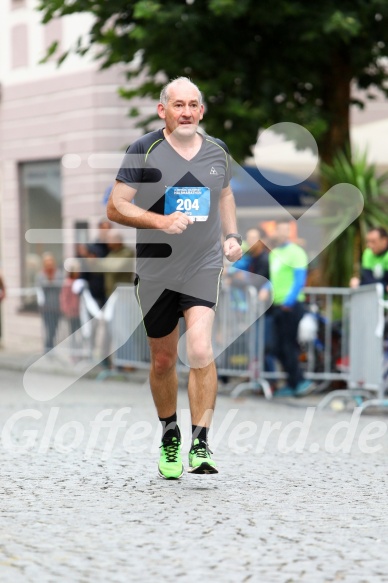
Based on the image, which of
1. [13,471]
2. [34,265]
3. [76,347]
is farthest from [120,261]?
[13,471]

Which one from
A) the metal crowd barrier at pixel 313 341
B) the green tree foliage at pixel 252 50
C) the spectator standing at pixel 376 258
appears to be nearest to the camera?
the metal crowd barrier at pixel 313 341

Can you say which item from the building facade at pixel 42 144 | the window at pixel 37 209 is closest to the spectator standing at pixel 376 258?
the building facade at pixel 42 144

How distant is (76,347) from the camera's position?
56.2ft

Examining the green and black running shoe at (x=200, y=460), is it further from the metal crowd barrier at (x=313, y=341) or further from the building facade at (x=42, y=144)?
the building facade at (x=42, y=144)

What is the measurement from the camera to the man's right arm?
6.44 m

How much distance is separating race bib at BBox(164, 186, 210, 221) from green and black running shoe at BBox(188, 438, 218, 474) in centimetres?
106

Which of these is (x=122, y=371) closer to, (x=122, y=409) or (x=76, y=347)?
(x=76, y=347)

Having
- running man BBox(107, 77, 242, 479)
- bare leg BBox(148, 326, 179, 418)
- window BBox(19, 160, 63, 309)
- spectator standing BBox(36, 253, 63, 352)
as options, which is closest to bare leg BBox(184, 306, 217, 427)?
running man BBox(107, 77, 242, 479)

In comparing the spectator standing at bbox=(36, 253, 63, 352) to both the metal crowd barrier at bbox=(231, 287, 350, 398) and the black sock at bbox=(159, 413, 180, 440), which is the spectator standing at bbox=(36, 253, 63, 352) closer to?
the metal crowd barrier at bbox=(231, 287, 350, 398)

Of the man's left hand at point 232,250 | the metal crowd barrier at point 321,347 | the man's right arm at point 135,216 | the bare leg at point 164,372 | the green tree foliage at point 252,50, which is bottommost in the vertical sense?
the metal crowd barrier at point 321,347

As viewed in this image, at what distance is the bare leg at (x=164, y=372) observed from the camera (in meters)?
6.81

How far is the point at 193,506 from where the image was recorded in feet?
19.5

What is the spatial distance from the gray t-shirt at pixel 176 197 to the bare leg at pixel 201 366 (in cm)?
20

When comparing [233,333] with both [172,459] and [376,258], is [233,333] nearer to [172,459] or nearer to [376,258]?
[376,258]
